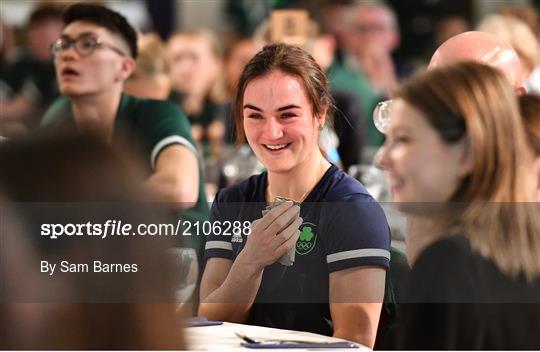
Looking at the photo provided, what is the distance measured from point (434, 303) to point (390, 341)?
0.53 feet

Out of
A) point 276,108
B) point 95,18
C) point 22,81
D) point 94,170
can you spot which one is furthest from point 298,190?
point 22,81

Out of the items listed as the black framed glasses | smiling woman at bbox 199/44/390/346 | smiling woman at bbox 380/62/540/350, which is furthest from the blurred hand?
the black framed glasses

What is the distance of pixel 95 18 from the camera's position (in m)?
4.27

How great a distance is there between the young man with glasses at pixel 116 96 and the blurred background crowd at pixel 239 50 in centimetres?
64

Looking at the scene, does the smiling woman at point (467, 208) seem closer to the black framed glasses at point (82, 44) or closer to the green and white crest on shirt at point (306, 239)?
the green and white crest on shirt at point (306, 239)

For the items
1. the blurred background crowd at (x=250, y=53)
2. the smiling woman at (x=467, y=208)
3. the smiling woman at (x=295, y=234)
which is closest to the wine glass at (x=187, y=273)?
the smiling woman at (x=295, y=234)

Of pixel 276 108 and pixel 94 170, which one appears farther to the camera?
pixel 276 108

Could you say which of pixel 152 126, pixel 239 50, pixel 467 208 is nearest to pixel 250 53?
pixel 239 50

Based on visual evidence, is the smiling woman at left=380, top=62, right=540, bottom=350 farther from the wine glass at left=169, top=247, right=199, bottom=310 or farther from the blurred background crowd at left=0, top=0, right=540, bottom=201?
the blurred background crowd at left=0, top=0, right=540, bottom=201

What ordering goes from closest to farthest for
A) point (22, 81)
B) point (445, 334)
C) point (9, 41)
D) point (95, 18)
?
point (445, 334), point (95, 18), point (22, 81), point (9, 41)

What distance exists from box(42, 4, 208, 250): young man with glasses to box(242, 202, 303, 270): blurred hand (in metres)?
1.18

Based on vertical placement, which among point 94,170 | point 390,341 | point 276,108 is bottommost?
point 390,341

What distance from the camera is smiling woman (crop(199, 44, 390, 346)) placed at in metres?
2.92

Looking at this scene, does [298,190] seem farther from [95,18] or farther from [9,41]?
[9,41]
